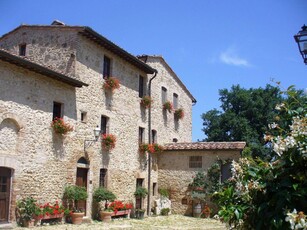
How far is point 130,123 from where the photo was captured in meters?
18.5

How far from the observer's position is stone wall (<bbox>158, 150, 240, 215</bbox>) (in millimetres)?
19594

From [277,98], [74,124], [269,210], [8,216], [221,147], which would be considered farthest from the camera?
[277,98]

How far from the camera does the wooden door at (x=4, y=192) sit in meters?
11.5

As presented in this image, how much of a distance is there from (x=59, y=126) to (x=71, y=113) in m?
1.12

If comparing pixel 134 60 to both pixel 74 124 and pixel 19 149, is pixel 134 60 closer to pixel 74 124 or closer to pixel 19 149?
pixel 74 124

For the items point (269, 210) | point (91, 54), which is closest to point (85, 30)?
point (91, 54)

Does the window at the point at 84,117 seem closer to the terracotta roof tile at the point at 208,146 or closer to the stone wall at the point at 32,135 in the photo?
the stone wall at the point at 32,135

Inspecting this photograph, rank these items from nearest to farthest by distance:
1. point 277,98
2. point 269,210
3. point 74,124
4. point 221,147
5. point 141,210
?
point 269,210, point 74,124, point 141,210, point 221,147, point 277,98

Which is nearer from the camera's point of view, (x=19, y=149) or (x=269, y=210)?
(x=269, y=210)

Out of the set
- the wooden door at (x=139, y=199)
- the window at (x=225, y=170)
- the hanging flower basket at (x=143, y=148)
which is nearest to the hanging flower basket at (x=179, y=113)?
the hanging flower basket at (x=143, y=148)

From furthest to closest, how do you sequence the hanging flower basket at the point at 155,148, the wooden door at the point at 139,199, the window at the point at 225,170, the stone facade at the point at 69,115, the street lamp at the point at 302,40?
the hanging flower basket at the point at 155,148 < the window at the point at 225,170 < the wooden door at the point at 139,199 < the stone facade at the point at 69,115 < the street lamp at the point at 302,40

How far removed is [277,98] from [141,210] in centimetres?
1934

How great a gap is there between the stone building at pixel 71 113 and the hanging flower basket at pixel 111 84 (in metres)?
0.18

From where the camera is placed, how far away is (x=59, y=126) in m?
13.5
